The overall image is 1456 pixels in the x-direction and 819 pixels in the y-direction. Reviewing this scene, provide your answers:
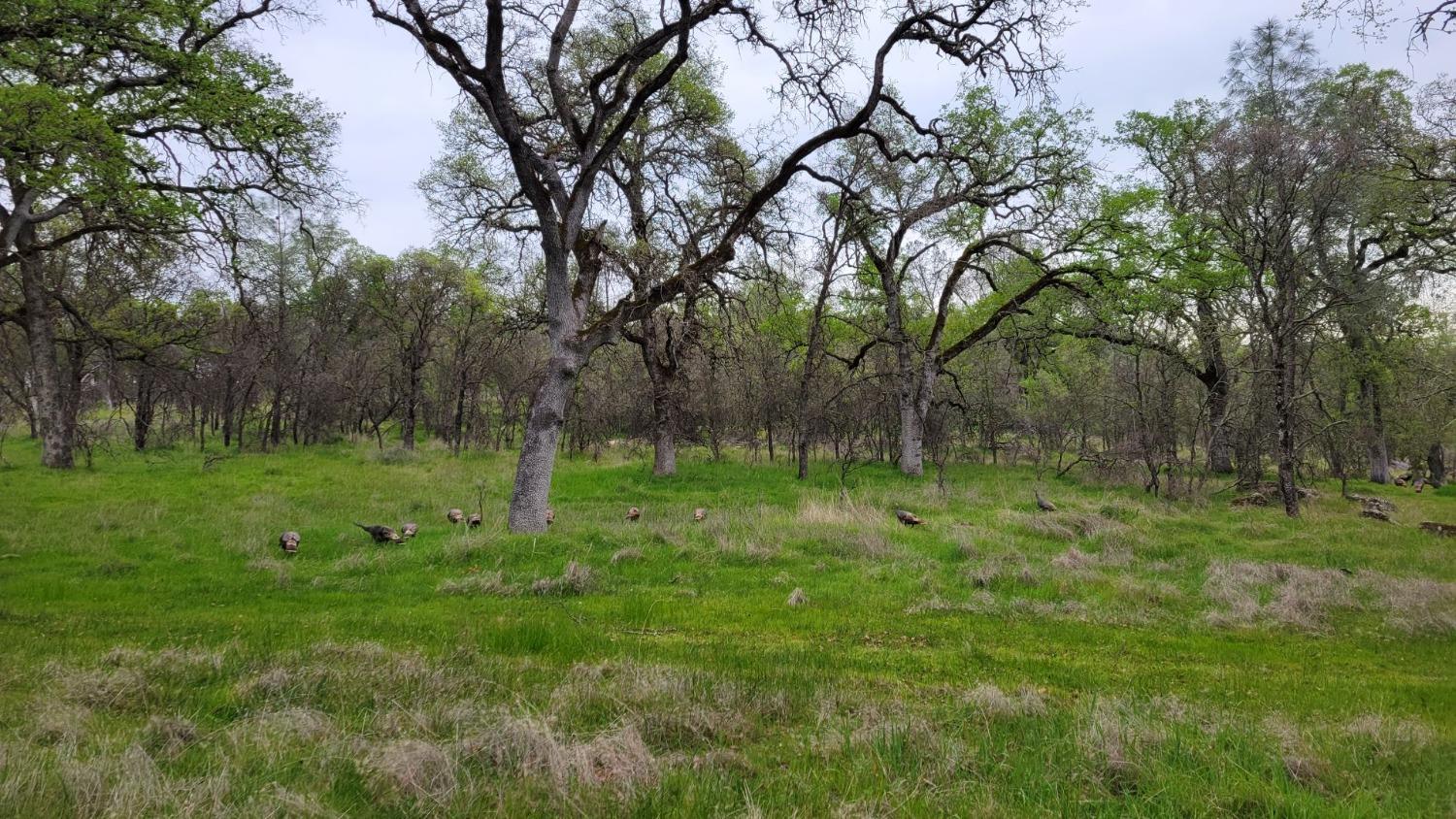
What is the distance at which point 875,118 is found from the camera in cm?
2023

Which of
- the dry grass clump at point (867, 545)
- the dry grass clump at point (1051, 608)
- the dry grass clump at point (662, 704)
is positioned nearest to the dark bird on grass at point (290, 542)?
the dry grass clump at point (662, 704)

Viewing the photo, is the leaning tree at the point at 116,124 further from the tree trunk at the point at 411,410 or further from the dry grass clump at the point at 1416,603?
the dry grass clump at the point at 1416,603

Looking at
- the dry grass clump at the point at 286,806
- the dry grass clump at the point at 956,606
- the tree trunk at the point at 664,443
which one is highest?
the tree trunk at the point at 664,443

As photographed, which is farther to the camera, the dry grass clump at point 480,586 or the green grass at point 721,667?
the dry grass clump at point 480,586

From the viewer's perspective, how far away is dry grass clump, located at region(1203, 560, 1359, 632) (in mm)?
6855

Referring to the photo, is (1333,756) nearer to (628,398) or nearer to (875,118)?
(875,118)

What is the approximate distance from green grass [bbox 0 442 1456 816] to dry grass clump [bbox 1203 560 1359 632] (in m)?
0.05


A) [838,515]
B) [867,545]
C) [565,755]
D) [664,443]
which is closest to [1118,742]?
[565,755]

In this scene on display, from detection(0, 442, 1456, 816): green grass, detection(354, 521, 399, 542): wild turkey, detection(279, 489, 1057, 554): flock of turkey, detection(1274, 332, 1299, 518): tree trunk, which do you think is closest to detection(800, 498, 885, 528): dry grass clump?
detection(0, 442, 1456, 816): green grass

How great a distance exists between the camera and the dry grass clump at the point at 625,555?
902cm

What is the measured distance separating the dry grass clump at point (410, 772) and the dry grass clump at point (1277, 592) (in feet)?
24.7

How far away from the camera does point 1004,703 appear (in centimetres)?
416

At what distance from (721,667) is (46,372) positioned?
804 inches

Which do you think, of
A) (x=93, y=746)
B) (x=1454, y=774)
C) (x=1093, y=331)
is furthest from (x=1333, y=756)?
(x=1093, y=331)
